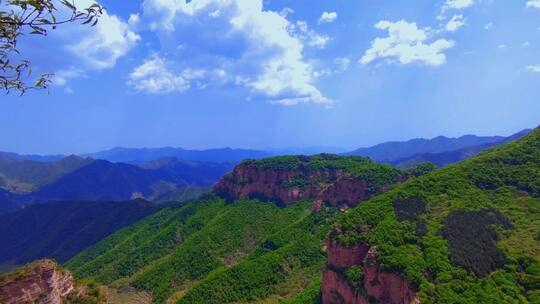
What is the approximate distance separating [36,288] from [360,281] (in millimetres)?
43131

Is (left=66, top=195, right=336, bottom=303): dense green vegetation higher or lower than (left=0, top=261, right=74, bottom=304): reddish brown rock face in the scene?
lower

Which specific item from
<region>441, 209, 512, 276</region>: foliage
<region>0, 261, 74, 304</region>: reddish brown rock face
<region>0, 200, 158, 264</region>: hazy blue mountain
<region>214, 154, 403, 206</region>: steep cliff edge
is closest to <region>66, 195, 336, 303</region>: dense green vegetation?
<region>214, 154, 403, 206</region>: steep cliff edge

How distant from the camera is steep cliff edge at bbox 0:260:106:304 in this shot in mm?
37781

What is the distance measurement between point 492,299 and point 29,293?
47.5 m

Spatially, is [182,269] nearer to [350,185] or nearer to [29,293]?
[350,185]

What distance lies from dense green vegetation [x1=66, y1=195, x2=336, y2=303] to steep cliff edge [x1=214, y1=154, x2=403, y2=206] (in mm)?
4772

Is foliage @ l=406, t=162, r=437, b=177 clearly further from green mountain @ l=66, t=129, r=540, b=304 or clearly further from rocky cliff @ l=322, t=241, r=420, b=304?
rocky cliff @ l=322, t=241, r=420, b=304

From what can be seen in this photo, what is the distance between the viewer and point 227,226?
130750mm

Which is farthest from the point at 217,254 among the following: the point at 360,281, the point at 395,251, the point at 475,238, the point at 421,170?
the point at 475,238

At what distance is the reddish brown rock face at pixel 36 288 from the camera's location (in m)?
37.6

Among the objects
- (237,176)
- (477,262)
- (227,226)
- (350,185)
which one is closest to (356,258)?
(477,262)

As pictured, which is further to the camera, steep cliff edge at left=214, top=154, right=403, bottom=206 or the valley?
steep cliff edge at left=214, top=154, right=403, bottom=206

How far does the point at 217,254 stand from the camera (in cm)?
11806

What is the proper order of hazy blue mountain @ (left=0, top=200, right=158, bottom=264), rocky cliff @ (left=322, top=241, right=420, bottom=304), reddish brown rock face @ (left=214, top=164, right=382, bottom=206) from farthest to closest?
hazy blue mountain @ (left=0, top=200, right=158, bottom=264), reddish brown rock face @ (left=214, top=164, right=382, bottom=206), rocky cliff @ (left=322, top=241, right=420, bottom=304)
